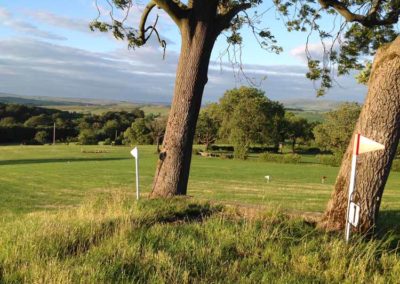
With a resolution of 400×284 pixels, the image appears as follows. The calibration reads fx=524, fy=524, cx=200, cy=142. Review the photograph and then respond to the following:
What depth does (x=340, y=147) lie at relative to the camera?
79.6 meters

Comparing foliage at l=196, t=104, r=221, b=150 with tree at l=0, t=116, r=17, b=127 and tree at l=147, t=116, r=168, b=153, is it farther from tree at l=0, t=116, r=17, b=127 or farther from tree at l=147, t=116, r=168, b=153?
tree at l=0, t=116, r=17, b=127

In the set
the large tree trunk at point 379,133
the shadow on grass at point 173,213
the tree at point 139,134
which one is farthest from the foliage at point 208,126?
the large tree trunk at point 379,133

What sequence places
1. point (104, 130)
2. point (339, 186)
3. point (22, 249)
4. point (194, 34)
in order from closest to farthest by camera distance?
1. point (22, 249)
2. point (339, 186)
3. point (194, 34)
4. point (104, 130)

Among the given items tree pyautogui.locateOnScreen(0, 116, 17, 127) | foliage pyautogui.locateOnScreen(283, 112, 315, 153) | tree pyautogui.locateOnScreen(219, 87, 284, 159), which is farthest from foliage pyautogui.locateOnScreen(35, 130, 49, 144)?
foliage pyautogui.locateOnScreen(283, 112, 315, 153)

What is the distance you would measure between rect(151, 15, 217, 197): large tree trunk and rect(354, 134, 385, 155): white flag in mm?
3850

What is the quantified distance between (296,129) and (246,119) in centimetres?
2199

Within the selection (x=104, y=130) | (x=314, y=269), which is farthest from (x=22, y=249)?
(x=104, y=130)

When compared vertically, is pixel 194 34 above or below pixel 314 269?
above

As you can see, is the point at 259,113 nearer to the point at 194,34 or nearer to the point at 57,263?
the point at 194,34

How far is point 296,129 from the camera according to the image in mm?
101188

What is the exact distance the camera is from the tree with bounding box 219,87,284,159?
81375 mm

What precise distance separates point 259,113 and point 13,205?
6568 cm

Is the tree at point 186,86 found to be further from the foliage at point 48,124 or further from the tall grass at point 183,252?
the foliage at point 48,124

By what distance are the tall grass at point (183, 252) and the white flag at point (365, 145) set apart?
3.82ft
